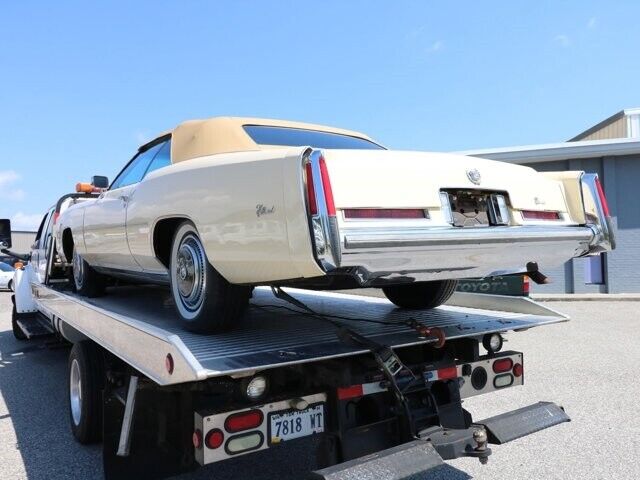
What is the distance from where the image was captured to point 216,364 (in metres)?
2.41

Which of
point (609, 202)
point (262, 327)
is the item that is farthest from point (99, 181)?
point (609, 202)

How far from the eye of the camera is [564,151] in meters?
14.1

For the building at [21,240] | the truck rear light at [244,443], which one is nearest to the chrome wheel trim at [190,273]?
the truck rear light at [244,443]

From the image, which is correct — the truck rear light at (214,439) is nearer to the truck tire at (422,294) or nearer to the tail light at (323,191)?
the tail light at (323,191)

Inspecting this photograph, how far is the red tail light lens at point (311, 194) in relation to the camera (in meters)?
2.32

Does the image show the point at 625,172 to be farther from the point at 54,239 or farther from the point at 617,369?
the point at 54,239

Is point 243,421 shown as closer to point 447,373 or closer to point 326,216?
point 326,216

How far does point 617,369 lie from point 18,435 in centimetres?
597

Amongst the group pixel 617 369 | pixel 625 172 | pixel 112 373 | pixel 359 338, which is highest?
pixel 625 172

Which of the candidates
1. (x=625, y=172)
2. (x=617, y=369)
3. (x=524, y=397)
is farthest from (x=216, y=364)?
(x=625, y=172)

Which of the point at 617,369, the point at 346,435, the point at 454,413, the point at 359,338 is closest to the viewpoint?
the point at 346,435

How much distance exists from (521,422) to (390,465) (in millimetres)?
1010

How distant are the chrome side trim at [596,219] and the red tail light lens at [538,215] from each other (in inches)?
9.2

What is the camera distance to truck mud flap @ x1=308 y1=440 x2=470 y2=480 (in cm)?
238
